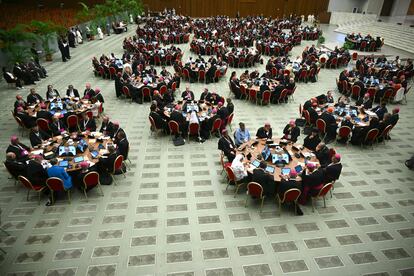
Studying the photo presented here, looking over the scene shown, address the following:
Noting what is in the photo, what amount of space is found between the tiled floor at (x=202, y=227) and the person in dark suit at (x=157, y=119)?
1.44m

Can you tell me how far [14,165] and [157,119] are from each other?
16.2 ft

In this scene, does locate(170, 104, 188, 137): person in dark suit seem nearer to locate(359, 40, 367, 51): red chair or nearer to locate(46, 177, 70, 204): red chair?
locate(46, 177, 70, 204): red chair

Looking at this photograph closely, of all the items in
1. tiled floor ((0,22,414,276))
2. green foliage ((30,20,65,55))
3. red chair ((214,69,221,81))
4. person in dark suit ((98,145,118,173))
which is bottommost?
tiled floor ((0,22,414,276))

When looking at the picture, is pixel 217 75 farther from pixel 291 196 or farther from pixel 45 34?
pixel 45 34

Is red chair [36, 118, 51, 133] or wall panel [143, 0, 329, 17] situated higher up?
wall panel [143, 0, 329, 17]

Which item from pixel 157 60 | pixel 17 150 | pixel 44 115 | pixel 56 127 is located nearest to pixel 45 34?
pixel 157 60

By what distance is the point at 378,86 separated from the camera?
49.2 feet

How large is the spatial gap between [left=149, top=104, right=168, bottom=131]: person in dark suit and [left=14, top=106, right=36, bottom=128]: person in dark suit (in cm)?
470

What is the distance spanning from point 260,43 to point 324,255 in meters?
21.8

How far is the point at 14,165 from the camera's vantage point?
778 centimetres

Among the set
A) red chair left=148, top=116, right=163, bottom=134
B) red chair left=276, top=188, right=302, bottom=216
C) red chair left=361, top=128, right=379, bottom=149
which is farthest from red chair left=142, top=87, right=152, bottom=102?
red chair left=361, top=128, right=379, bottom=149

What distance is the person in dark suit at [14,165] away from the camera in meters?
7.73

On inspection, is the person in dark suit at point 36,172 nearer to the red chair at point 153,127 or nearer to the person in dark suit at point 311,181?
the red chair at point 153,127

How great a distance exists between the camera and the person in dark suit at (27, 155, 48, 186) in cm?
757
